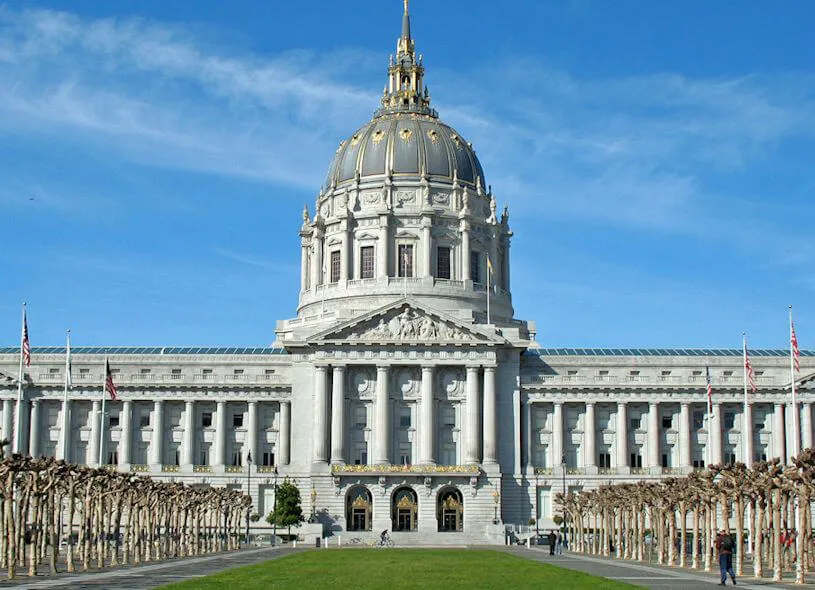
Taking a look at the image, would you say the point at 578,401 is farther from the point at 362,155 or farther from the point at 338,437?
the point at 362,155

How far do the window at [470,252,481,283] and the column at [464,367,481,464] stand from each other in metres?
25.1

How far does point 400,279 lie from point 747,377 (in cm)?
5287

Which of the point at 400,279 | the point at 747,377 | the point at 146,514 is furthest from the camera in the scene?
the point at 400,279

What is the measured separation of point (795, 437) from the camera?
13125 cm

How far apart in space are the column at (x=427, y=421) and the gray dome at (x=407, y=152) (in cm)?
3579

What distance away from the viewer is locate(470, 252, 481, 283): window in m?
156

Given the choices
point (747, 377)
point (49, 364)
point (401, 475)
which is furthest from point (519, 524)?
point (49, 364)

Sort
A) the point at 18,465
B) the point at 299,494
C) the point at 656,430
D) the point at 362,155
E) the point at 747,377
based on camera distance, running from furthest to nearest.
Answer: the point at 362,155, the point at 656,430, the point at 299,494, the point at 747,377, the point at 18,465

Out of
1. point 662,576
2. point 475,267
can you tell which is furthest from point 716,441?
point 662,576

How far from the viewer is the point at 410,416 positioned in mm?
134125

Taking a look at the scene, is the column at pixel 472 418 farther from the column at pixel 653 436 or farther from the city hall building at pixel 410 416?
the column at pixel 653 436

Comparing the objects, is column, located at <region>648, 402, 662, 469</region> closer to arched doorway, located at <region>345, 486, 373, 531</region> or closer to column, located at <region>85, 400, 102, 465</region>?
arched doorway, located at <region>345, 486, 373, 531</region>

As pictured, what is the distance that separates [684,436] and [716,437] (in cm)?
331

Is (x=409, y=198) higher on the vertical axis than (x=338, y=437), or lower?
higher
